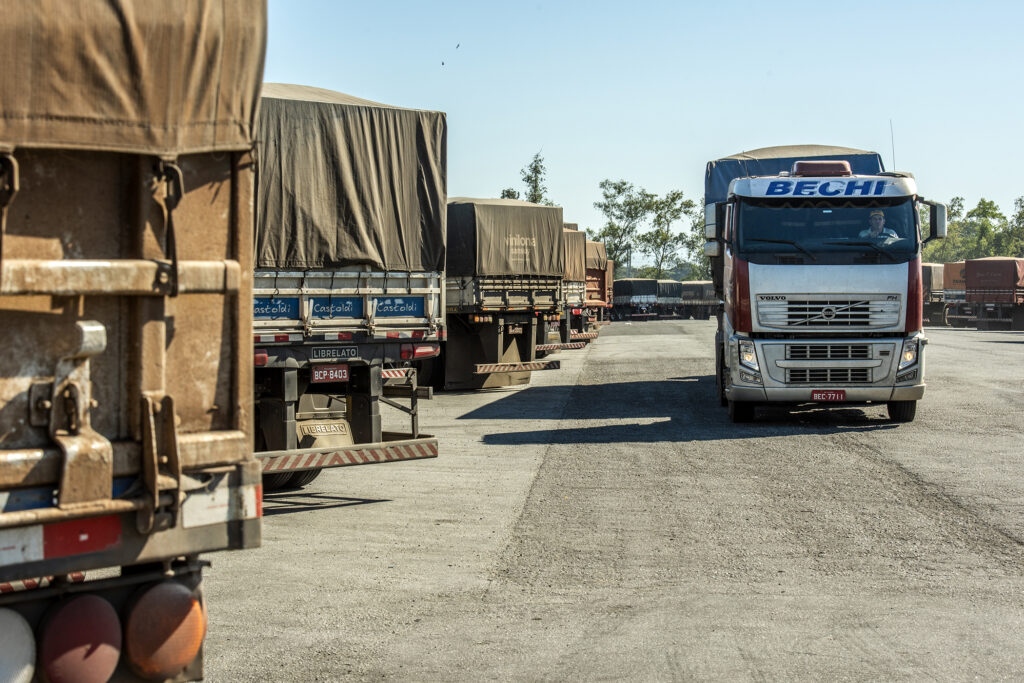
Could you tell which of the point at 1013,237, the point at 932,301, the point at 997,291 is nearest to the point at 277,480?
the point at 997,291

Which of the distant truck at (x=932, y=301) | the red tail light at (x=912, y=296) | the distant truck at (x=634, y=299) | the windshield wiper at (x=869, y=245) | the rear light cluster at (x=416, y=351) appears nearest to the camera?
the rear light cluster at (x=416, y=351)

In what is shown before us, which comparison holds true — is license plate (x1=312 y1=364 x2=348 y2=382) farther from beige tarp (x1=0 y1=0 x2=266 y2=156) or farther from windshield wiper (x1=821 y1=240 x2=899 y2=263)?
windshield wiper (x1=821 y1=240 x2=899 y2=263)

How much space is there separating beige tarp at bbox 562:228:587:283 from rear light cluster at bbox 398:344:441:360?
79.2 feet

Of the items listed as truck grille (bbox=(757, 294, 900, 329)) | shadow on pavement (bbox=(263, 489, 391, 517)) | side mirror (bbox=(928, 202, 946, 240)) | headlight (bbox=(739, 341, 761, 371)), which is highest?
side mirror (bbox=(928, 202, 946, 240))

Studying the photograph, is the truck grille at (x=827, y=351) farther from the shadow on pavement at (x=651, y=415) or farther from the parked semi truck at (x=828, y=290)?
the shadow on pavement at (x=651, y=415)

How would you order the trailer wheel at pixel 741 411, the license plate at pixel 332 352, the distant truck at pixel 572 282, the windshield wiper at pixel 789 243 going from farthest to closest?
the distant truck at pixel 572 282 → the trailer wheel at pixel 741 411 → the windshield wiper at pixel 789 243 → the license plate at pixel 332 352

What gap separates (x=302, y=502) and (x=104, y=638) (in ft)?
20.6

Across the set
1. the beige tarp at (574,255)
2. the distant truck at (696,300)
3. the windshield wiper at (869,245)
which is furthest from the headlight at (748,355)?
the distant truck at (696,300)

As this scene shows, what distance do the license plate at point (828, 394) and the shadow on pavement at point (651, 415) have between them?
41 cm

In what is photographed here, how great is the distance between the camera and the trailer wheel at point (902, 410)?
49.2 ft

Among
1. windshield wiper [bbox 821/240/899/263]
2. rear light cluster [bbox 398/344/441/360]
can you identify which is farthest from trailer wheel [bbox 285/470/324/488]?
windshield wiper [bbox 821/240/899/263]

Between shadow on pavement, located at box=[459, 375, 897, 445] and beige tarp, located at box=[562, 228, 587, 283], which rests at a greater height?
beige tarp, located at box=[562, 228, 587, 283]

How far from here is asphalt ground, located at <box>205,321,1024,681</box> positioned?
18.9 feet

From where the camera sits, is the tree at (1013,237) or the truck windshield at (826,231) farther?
the tree at (1013,237)
